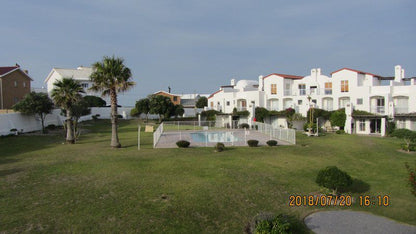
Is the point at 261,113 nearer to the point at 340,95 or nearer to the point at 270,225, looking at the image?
the point at 340,95

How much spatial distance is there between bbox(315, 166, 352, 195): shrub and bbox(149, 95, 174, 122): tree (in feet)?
144

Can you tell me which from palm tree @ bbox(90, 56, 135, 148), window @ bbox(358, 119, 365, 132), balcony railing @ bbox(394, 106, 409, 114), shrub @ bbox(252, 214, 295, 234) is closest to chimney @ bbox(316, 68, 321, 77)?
window @ bbox(358, 119, 365, 132)

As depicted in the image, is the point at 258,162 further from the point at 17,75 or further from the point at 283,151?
the point at 17,75

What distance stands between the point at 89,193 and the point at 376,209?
12.6 m

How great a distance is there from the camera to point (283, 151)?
78.4 feet

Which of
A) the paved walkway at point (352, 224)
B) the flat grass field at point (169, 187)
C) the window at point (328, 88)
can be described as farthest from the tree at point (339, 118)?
the paved walkway at point (352, 224)

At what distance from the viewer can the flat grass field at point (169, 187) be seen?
32.0 ft

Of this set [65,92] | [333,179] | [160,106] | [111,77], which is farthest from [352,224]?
[160,106]

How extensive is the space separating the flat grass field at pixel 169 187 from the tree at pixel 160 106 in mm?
31547

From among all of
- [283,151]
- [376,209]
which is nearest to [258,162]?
[283,151]

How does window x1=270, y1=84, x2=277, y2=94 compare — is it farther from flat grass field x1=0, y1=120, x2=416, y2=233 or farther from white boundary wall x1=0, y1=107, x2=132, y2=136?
white boundary wall x1=0, y1=107, x2=132, y2=136

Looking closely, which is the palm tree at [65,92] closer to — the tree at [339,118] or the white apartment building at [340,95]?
the white apartment building at [340,95]

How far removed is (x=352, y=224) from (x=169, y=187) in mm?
7906

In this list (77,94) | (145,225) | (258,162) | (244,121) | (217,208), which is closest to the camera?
(145,225)
